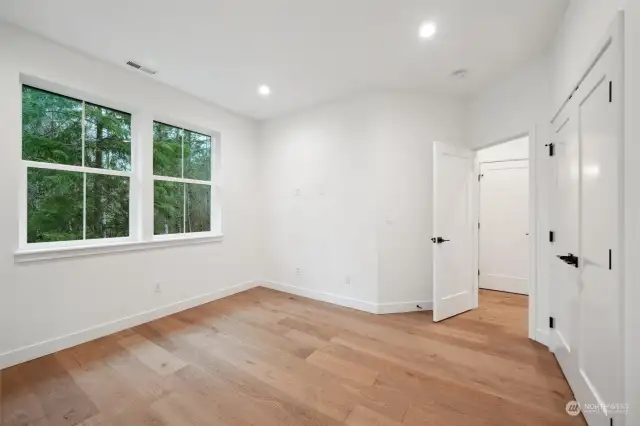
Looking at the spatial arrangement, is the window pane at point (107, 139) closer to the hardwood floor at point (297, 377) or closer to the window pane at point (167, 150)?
the window pane at point (167, 150)

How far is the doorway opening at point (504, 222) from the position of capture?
4.16 metres

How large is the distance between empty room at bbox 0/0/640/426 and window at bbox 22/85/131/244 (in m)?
0.02

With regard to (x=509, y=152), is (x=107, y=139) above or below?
below

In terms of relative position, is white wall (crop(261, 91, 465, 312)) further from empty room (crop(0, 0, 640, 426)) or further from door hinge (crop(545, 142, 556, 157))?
door hinge (crop(545, 142, 556, 157))

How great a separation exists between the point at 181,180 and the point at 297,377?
280cm

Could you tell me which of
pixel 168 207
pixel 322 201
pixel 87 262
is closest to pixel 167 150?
pixel 168 207

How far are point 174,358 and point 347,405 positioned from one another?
1.54 m

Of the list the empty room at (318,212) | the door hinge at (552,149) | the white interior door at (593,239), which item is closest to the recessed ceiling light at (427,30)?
the empty room at (318,212)

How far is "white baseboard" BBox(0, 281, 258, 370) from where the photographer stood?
214 centimetres

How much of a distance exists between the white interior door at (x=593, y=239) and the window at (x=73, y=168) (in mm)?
3960

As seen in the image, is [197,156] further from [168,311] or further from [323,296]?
[323,296]

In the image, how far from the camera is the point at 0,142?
210 cm

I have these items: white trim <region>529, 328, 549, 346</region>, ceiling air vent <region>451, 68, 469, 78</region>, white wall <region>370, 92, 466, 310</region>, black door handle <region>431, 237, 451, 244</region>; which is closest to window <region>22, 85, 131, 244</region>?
white wall <region>370, 92, 466, 310</region>
